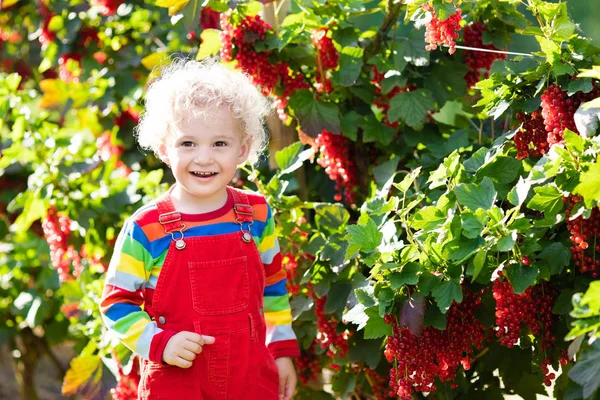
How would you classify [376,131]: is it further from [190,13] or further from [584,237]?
[584,237]

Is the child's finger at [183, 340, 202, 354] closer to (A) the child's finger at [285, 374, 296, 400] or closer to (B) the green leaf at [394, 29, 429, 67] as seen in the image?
(A) the child's finger at [285, 374, 296, 400]

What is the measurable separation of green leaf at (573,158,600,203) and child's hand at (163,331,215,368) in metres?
0.78

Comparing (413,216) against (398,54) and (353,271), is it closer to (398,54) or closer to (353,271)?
(353,271)

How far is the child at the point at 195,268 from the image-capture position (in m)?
1.77

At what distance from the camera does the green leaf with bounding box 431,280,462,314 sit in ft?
5.55

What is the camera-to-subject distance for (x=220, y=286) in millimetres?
1795

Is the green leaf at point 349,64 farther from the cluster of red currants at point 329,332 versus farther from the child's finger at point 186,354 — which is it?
the child's finger at point 186,354

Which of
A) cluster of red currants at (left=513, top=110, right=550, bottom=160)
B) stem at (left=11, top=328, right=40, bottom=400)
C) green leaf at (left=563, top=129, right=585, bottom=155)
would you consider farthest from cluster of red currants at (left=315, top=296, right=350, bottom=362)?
stem at (left=11, top=328, right=40, bottom=400)

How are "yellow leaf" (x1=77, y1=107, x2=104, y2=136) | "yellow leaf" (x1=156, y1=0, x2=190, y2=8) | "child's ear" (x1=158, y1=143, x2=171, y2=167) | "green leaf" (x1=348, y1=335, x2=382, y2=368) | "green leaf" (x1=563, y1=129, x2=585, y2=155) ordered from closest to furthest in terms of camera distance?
"green leaf" (x1=563, y1=129, x2=585, y2=155) → "child's ear" (x1=158, y1=143, x2=171, y2=167) → "green leaf" (x1=348, y1=335, x2=382, y2=368) → "yellow leaf" (x1=156, y1=0, x2=190, y2=8) → "yellow leaf" (x1=77, y1=107, x2=104, y2=136)

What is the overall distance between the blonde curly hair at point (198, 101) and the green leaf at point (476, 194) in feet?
1.57

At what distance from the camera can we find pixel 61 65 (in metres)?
3.59

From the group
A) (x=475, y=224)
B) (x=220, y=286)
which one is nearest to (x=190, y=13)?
(x=220, y=286)

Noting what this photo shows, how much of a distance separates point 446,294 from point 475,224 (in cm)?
16

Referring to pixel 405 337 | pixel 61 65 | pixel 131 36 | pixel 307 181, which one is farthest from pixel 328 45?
pixel 61 65
